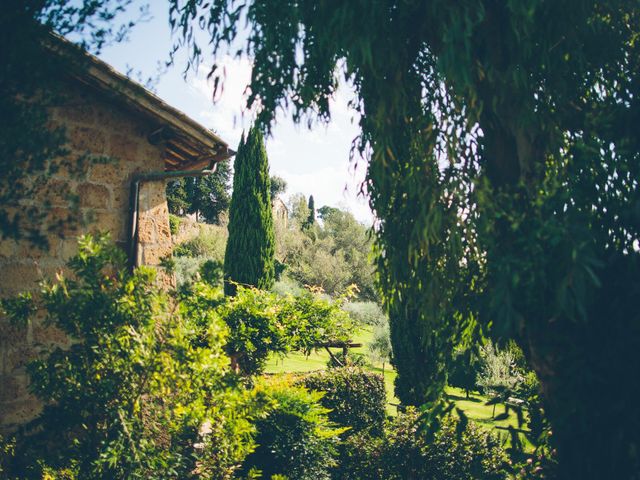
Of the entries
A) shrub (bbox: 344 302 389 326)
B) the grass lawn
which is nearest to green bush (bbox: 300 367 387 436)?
the grass lawn

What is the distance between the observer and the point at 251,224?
51.0 feet

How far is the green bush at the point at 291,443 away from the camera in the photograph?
6098 mm

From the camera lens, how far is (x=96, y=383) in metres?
3.36

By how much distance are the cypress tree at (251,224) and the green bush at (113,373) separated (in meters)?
11.4

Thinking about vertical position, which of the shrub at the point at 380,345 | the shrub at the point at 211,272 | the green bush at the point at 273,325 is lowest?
the shrub at the point at 380,345

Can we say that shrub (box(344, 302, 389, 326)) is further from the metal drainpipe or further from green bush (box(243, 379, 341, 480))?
the metal drainpipe

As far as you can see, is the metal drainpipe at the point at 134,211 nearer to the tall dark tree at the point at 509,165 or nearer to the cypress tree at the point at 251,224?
the tall dark tree at the point at 509,165

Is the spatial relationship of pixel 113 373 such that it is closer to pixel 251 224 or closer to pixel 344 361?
pixel 344 361

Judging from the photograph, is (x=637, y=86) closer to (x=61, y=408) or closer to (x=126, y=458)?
(x=126, y=458)

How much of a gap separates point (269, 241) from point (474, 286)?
12.5 metres

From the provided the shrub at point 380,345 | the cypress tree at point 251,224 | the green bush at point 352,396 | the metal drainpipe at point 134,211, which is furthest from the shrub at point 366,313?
the metal drainpipe at point 134,211

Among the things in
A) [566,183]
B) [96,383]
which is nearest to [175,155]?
[96,383]

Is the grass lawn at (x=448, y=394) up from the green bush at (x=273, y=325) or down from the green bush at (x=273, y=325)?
down

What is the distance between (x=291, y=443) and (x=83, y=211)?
3942 mm
